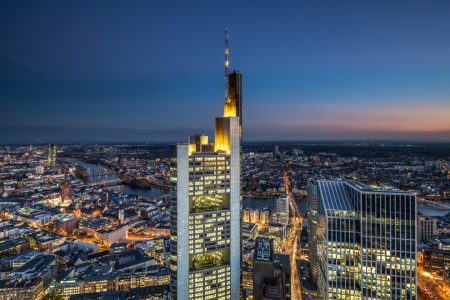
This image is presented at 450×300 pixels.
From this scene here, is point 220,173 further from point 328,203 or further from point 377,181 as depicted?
point 377,181

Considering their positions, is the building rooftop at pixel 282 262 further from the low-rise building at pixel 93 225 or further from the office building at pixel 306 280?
the low-rise building at pixel 93 225

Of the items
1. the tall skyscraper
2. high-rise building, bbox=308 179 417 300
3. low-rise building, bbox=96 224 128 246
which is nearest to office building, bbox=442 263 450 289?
high-rise building, bbox=308 179 417 300

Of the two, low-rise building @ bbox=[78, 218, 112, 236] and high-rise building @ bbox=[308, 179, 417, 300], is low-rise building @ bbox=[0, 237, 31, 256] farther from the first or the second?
high-rise building @ bbox=[308, 179, 417, 300]

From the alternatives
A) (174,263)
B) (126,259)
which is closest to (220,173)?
(174,263)

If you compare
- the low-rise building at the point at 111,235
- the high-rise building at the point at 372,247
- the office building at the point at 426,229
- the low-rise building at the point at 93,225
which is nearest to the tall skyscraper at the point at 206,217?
the high-rise building at the point at 372,247

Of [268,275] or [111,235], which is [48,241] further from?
[268,275]
